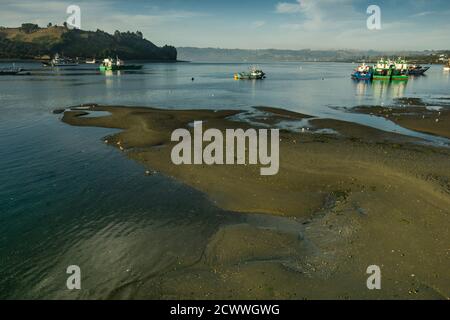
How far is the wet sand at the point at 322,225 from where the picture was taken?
13.2 metres

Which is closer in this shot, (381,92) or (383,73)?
(381,92)

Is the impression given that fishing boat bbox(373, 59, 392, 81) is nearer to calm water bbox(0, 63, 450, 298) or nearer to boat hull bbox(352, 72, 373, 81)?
boat hull bbox(352, 72, 373, 81)

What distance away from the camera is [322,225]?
1778cm

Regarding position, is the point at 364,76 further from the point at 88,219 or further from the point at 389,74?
the point at 88,219

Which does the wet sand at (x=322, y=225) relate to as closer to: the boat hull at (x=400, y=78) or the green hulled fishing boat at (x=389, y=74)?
the green hulled fishing boat at (x=389, y=74)

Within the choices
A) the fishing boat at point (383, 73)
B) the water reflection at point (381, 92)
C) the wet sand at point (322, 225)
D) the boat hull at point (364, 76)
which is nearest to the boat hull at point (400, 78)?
the fishing boat at point (383, 73)

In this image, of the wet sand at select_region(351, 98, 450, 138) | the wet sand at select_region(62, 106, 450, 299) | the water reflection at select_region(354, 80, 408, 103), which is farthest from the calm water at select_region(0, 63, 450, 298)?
the water reflection at select_region(354, 80, 408, 103)

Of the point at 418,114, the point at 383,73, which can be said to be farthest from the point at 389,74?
the point at 418,114

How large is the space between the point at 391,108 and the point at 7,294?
58.2 m

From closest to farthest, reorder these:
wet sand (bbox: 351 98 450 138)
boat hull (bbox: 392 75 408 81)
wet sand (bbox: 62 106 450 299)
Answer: wet sand (bbox: 62 106 450 299), wet sand (bbox: 351 98 450 138), boat hull (bbox: 392 75 408 81)

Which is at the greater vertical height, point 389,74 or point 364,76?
point 389,74

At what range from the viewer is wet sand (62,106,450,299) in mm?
13195

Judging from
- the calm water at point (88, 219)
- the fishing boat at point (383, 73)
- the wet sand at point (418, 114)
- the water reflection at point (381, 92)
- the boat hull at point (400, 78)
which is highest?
the fishing boat at point (383, 73)
